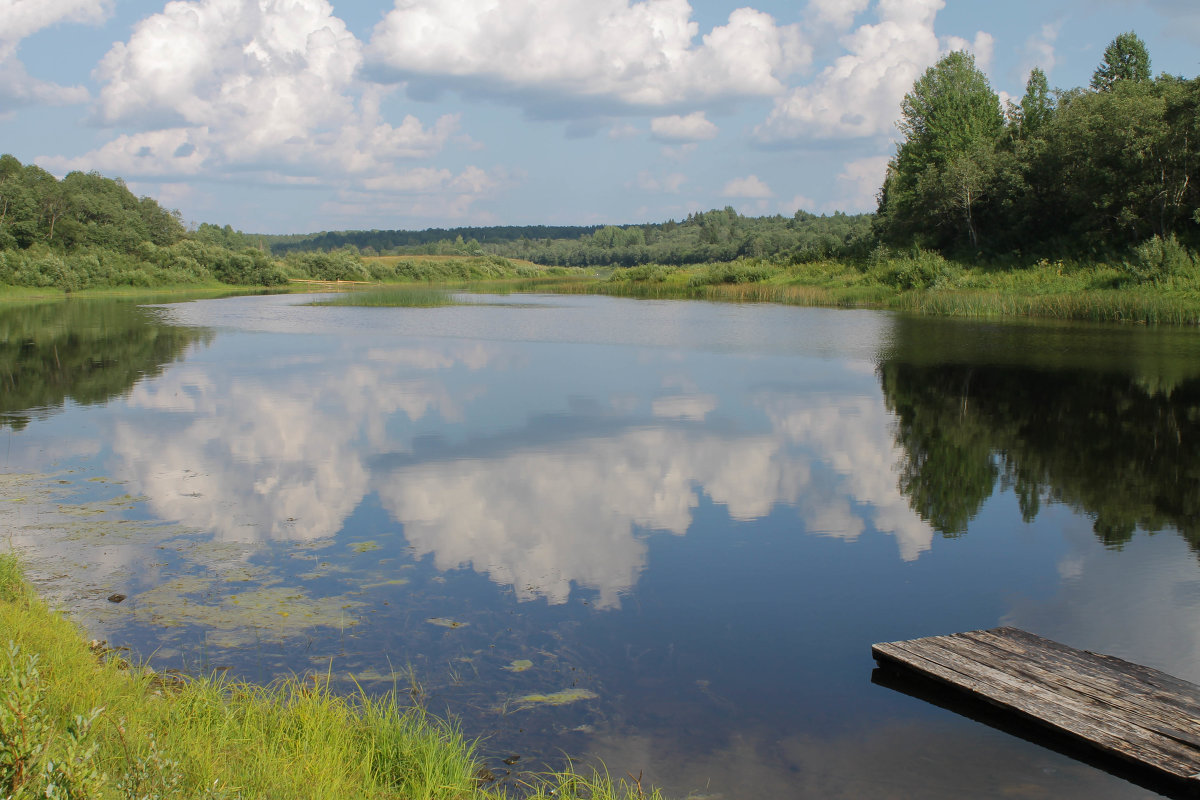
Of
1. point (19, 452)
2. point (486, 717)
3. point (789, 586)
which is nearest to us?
point (486, 717)

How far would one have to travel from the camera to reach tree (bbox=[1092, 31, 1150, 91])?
46969 millimetres

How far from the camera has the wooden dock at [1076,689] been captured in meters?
4.13

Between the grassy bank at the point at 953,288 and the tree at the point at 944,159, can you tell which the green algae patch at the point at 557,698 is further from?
the tree at the point at 944,159

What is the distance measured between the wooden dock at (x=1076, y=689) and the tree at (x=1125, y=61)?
5048 cm

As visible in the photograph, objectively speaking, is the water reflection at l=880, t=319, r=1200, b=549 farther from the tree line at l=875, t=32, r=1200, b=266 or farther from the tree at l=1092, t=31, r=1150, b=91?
the tree at l=1092, t=31, r=1150, b=91

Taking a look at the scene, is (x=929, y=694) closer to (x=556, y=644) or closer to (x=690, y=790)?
(x=690, y=790)

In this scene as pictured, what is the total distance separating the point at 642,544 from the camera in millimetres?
7199

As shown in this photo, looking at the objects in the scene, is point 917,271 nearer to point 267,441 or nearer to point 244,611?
point 267,441

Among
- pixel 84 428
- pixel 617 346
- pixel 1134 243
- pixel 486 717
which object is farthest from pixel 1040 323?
pixel 486 717

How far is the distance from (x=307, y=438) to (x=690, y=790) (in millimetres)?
8175

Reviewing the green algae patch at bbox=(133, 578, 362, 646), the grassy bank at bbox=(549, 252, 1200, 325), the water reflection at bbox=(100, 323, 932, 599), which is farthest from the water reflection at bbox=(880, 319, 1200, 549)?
the grassy bank at bbox=(549, 252, 1200, 325)

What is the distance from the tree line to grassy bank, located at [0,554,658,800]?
31.0 meters

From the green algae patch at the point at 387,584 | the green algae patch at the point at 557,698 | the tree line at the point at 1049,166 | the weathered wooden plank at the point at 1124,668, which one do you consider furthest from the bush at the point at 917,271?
the green algae patch at the point at 557,698

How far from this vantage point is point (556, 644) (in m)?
5.32
